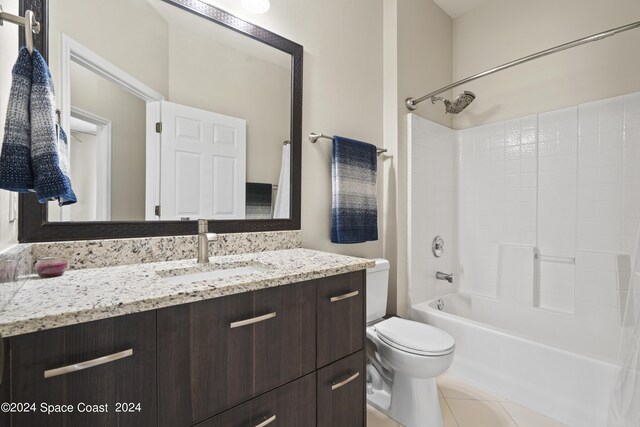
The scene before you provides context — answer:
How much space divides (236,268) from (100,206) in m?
0.54

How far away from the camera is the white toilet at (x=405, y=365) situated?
1.42 metres

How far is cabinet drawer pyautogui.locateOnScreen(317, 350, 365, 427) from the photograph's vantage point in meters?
1.05

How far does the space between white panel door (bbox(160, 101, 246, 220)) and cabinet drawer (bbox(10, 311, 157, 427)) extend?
65 cm

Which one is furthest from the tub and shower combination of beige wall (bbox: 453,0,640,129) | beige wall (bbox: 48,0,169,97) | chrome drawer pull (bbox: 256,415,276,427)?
beige wall (bbox: 48,0,169,97)

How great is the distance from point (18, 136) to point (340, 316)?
105cm

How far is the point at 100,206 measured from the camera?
3.52 ft

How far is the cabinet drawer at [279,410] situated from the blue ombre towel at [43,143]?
702mm

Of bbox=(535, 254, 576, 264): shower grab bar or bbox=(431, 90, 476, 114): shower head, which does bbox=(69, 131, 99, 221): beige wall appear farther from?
bbox=(535, 254, 576, 264): shower grab bar

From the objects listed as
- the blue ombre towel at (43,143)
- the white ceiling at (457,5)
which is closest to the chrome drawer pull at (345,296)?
the blue ombre towel at (43,143)

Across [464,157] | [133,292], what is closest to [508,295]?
[464,157]

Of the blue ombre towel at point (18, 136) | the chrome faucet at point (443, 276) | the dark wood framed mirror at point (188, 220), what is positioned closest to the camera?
the blue ombre towel at point (18, 136)

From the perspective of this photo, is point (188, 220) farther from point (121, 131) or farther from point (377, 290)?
point (377, 290)

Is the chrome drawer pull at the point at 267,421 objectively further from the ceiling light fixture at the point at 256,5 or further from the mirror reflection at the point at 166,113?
the ceiling light fixture at the point at 256,5

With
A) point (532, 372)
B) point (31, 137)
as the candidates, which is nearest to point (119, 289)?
point (31, 137)
